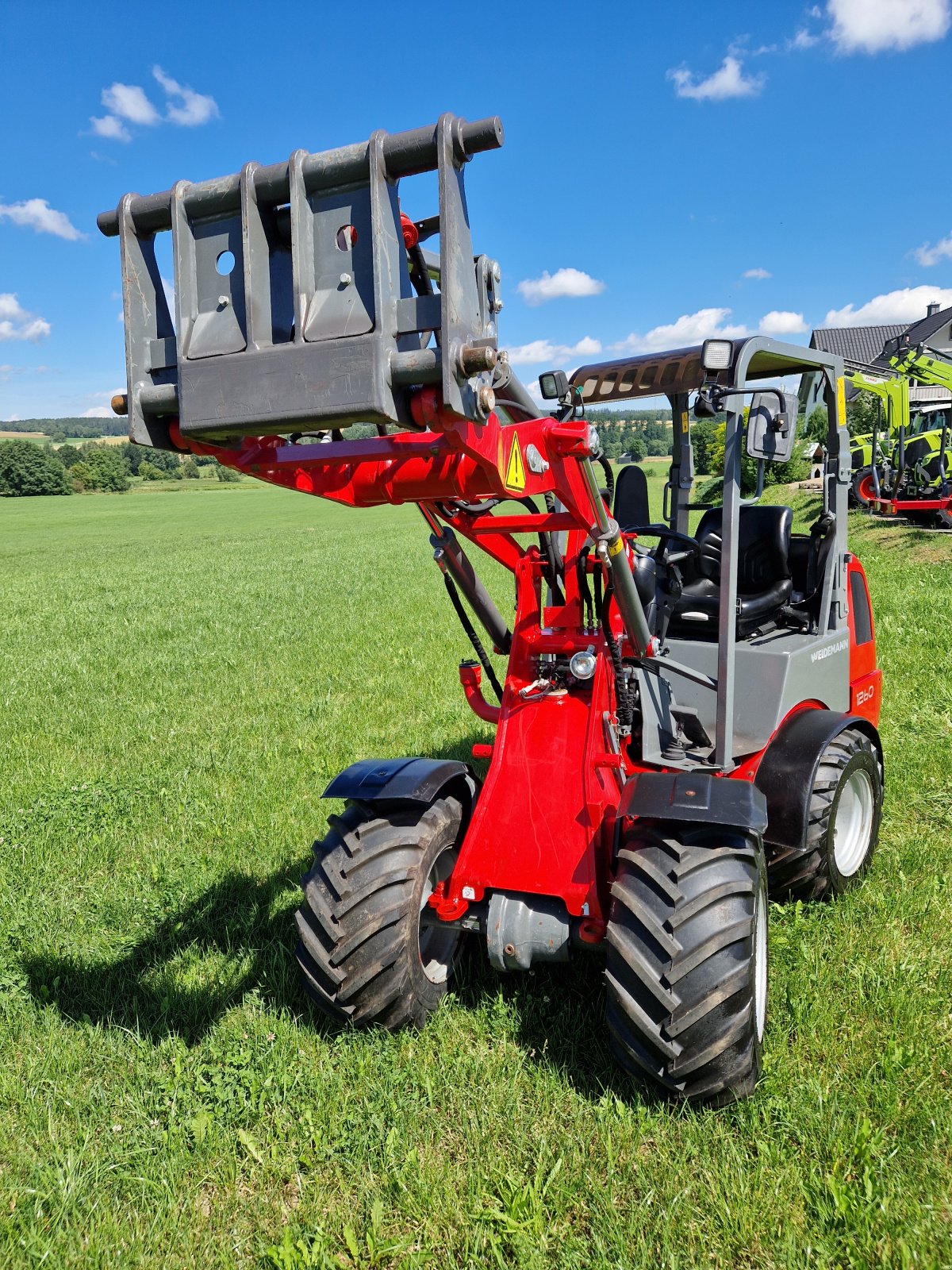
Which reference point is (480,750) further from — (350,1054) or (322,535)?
(322,535)

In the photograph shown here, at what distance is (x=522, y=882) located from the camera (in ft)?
11.6

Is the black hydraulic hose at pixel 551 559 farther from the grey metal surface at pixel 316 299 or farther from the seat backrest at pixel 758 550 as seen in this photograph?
the grey metal surface at pixel 316 299

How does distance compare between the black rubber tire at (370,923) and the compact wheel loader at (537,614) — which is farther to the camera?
the black rubber tire at (370,923)

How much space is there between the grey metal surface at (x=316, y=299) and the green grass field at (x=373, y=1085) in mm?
2456

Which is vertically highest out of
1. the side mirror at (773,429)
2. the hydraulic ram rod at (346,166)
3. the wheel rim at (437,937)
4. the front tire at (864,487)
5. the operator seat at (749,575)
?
the hydraulic ram rod at (346,166)

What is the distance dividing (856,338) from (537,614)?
63.2 meters

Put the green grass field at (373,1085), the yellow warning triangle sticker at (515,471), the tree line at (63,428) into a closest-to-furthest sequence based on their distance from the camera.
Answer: the yellow warning triangle sticker at (515,471)
the green grass field at (373,1085)
the tree line at (63,428)

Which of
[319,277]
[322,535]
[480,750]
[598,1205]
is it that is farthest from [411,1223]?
[322,535]

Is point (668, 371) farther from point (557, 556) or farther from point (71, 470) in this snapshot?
point (71, 470)

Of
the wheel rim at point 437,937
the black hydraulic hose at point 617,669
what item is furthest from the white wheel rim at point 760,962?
the wheel rim at point 437,937

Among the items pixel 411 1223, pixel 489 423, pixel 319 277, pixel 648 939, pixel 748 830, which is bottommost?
pixel 411 1223

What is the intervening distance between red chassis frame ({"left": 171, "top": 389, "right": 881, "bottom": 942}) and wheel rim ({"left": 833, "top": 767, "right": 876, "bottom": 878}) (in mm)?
484

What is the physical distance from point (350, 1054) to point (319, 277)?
2.88m

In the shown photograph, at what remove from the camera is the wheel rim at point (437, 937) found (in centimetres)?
371
